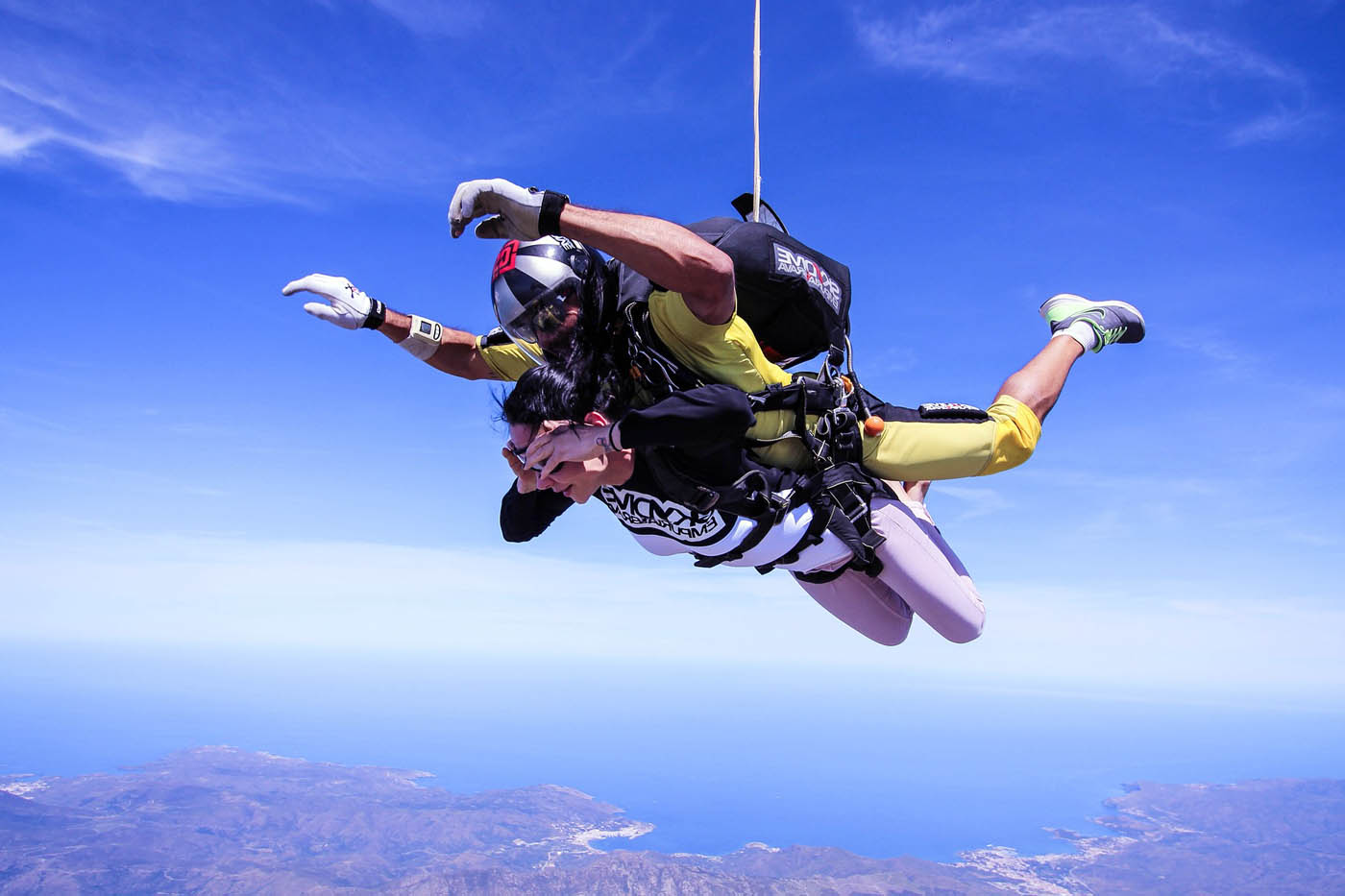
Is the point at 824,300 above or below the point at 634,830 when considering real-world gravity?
above

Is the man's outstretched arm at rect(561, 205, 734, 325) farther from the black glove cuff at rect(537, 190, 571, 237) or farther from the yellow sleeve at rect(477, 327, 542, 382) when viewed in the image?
the yellow sleeve at rect(477, 327, 542, 382)

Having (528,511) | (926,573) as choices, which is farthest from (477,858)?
(926,573)

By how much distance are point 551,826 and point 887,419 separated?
213357 millimetres

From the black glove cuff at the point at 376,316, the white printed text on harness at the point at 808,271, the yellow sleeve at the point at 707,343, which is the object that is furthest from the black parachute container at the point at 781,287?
the black glove cuff at the point at 376,316

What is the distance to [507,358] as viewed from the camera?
3.29 metres

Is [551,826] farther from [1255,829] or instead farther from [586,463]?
[586,463]

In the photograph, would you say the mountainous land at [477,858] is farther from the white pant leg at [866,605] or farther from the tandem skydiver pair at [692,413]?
the tandem skydiver pair at [692,413]

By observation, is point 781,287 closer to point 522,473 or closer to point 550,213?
point 550,213

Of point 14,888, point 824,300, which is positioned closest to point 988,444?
point 824,300

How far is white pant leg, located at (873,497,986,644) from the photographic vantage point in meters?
3.29

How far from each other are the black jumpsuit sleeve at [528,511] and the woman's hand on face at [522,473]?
1.51 feet

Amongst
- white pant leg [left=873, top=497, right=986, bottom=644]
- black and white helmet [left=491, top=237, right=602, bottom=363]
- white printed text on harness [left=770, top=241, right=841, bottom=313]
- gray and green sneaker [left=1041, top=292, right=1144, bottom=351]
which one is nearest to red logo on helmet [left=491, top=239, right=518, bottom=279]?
black and white helmet [left=491, top=237, right=602, bottom=363]

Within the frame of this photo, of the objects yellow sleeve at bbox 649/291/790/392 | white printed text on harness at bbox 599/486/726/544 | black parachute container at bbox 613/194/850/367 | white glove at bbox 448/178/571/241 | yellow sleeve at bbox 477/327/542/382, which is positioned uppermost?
black parachute container at bbox 613/194/850/367

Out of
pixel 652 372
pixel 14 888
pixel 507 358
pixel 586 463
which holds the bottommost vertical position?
pixel 14 888
